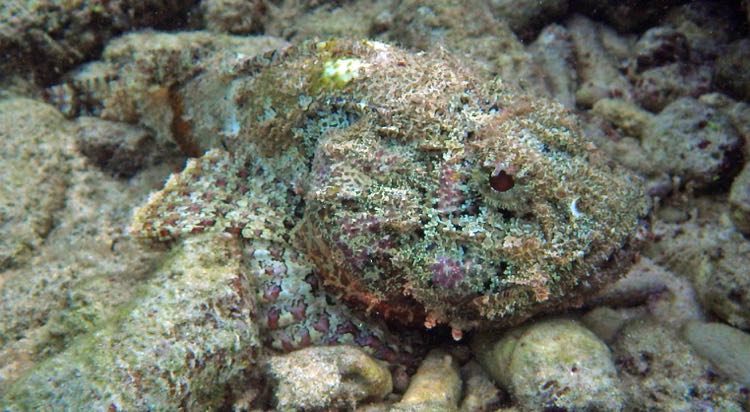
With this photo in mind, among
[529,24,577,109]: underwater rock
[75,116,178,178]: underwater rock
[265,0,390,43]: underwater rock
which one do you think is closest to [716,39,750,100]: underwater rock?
[529,24,577,109]: underwater rock

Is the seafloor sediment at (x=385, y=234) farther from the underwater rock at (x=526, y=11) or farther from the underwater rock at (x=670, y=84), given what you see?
the underwater rock at (x=526, y=11)

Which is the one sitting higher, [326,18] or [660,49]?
[326,18]

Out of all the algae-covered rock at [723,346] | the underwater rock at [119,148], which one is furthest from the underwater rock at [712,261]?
the underwater rock at [119,148]

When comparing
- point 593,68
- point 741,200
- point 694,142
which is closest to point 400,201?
point 741,200

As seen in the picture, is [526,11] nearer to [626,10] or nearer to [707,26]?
[626,10]

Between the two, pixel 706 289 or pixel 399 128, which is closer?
pixel 399 128

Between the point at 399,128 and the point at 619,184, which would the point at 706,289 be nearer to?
the point at 619,184

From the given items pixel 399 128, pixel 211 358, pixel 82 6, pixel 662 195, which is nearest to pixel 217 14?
pixel 82 6
